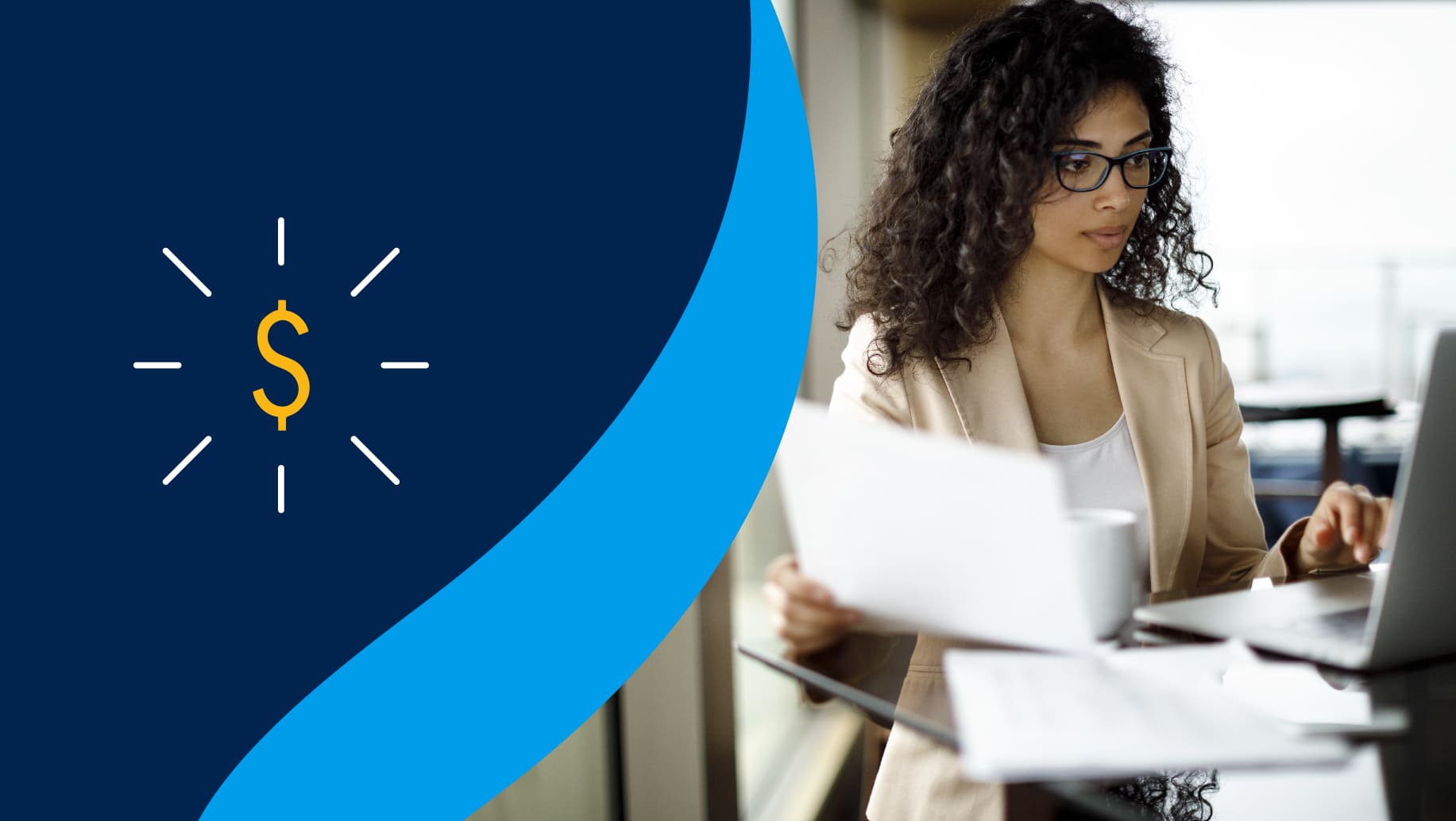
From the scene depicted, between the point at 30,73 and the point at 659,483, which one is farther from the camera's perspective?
the point at 659,483

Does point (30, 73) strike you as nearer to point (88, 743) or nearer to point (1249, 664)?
point (88, 743)

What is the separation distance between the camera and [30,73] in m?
0.89

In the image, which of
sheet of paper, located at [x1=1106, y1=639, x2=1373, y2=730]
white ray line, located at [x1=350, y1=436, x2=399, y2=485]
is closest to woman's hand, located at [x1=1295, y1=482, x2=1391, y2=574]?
sheet of paper, located at [x1=1106, y1=639, x2=1373, y2=730]

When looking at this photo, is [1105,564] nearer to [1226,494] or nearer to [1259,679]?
[1259,679]

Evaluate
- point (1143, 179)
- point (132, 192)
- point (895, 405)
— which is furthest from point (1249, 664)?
point (132, 192)

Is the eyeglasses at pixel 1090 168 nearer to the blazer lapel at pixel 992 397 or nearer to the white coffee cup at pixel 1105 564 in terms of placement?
the blazer lapel at pixel 992 397

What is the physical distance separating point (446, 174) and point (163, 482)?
1.31 feet

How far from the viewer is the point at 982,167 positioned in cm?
144

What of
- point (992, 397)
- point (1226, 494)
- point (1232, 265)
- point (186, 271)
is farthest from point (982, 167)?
point (1232, 265)

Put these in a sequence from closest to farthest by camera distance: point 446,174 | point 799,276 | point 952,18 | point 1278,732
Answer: point 1278,732, point 446,174, point 799,276, point 952,18

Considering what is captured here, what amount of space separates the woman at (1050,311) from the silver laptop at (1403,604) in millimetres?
312

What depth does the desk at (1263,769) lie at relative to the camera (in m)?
0.72

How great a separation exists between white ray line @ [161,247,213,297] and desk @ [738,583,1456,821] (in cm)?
54

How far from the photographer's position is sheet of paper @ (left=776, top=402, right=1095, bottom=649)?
724 mm
